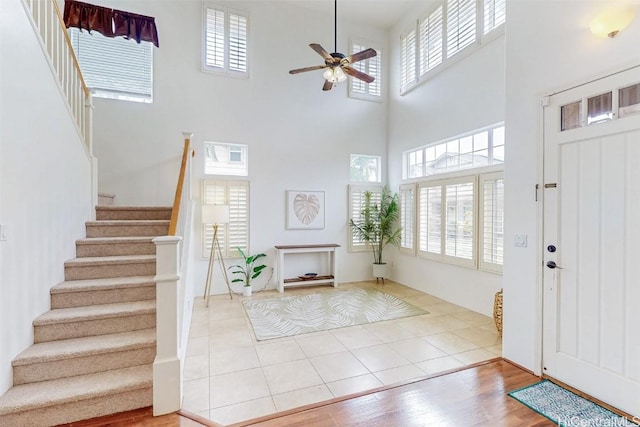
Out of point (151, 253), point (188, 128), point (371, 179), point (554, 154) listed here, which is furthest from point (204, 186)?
point (554, 154)

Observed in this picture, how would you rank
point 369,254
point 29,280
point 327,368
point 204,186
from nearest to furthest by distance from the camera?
point 29,280
point 327,368
point 204,186
point 369,254

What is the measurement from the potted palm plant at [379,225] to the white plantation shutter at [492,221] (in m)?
1.89

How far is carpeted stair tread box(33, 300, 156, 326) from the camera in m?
2.32

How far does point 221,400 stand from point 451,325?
2845mm

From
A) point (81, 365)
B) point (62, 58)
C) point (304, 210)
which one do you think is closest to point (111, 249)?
point (81, 365)

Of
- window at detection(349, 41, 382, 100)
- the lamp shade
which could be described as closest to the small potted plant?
the lamp shade

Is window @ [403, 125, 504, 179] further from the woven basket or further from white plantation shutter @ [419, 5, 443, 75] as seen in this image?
the woven basket

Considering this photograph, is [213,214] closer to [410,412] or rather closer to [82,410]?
[82,410]

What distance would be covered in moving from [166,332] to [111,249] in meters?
1.57

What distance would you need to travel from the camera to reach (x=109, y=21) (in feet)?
14.0

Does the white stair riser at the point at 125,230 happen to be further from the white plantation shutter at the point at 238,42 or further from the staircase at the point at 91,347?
the white plantation shutter at the point at 238,42

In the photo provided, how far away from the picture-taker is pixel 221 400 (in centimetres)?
226

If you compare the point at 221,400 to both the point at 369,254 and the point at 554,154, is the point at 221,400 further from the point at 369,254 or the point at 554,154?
the point at 369,254

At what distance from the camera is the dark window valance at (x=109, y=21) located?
4.07 metres
